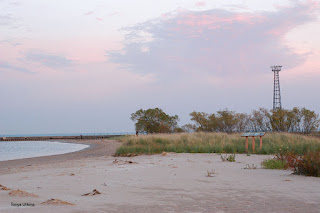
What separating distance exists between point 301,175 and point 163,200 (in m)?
4.88

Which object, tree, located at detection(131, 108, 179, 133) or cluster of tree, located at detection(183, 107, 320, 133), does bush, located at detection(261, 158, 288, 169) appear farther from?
tree, located at detection(131, 108, 179, 133)

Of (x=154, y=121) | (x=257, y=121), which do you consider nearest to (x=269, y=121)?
(x=257, y=121)

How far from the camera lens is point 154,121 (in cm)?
7581

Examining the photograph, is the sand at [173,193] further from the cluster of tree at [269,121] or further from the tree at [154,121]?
the tree at [154,121]

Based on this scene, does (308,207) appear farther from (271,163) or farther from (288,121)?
(288,121)

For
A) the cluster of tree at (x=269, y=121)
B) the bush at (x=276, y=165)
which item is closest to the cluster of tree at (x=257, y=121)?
the cluster of tree at (x=269, y=121)

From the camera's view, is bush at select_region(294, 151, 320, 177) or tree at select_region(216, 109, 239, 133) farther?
tree at select_region(216, 109, 239, 133)

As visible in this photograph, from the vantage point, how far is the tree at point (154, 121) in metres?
74.8

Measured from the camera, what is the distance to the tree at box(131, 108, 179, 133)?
74.8 meters

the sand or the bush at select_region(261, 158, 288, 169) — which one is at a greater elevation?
the bush at select_region(261, 158, 288, 169)

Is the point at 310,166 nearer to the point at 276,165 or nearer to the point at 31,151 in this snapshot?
the point at 276,165

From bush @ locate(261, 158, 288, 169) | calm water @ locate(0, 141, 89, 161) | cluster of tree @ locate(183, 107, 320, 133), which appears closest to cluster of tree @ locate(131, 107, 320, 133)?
cluster of tree @ locate(183, 107, 320, 133)

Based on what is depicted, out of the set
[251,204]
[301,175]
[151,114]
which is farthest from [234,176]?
[151,114]

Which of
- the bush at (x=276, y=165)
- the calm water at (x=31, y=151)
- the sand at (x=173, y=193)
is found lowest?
the calm water at (x=31, y=151)
